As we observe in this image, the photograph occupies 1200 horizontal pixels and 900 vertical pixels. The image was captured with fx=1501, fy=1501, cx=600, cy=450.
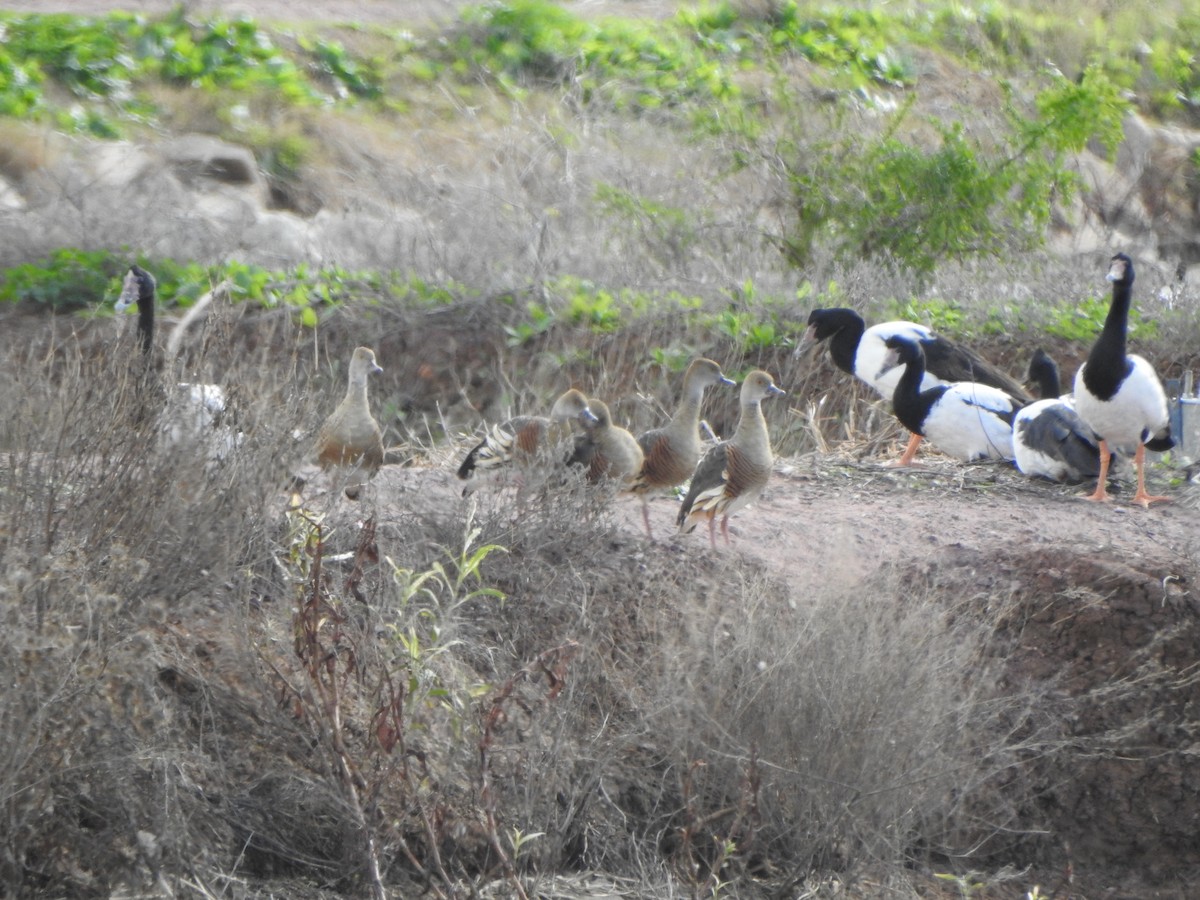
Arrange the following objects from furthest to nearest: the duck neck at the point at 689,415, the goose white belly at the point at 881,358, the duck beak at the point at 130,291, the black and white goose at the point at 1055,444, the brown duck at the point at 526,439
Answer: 1. the goose white belly at the point at 881,358
2. the black and white goose at the point at 1055,444
3. the duck beak at the point at 130,291
4. the duck neck at the point at 689,415
5. the brown duck at the point at 526,439

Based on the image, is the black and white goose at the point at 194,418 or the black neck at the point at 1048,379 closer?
the black and white goose at the point at 194,418

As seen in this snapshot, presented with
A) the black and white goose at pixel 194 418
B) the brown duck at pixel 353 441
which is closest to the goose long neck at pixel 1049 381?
the brown duck at pixel 353 441

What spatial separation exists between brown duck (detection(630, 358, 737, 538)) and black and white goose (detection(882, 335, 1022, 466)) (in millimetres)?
2467

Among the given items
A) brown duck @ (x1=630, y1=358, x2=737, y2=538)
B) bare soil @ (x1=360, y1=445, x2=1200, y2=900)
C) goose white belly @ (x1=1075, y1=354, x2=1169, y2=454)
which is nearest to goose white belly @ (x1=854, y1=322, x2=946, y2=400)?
goose white belly @ (x1=1075, y1=354, x2=1169, y2=454)

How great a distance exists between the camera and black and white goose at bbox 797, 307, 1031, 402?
947 cm

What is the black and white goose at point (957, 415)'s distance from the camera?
877 cm

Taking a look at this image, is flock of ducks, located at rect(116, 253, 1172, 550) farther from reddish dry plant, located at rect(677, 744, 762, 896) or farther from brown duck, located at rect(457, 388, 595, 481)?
reddish dry plant, located at rect(677, 744, 762, 896)

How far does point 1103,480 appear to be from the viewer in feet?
26.5

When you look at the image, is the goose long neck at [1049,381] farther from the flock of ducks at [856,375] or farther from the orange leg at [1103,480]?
the orange leg at [1103,480]

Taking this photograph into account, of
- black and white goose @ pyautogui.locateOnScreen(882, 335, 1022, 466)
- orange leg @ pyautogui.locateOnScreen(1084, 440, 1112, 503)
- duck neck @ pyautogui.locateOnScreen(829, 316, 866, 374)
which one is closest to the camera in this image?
orange leg @ pyautogui.locateOnScreen(1084, 440, 1112, 503)

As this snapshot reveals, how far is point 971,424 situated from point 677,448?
9.64ft

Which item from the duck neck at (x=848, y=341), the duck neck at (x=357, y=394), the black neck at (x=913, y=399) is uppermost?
the duck neck at (x=357, y=394)

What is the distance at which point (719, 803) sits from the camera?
514cm

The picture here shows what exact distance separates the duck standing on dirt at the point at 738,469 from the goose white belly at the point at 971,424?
2549mm
